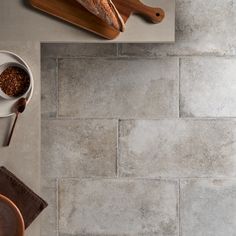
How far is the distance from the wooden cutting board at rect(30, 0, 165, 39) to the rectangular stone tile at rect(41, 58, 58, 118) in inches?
14.4

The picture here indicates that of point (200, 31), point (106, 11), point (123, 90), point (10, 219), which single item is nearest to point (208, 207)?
point (123, 90)

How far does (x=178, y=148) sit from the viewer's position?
1.97m

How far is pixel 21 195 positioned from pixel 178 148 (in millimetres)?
719

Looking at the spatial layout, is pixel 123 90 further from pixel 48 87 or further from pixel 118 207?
pixel 118 207

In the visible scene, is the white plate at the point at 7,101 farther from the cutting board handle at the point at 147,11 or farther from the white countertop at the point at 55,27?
the cutting board handle at the point at 147,11

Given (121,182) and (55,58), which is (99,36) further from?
(121,182)

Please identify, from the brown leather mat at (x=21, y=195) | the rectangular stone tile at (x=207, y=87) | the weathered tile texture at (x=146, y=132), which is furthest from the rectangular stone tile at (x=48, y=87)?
the rectangular stone tile at (x=207, y=87)

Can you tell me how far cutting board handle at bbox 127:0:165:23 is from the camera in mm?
1621

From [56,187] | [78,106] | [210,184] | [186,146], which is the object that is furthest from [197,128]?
[56,187]

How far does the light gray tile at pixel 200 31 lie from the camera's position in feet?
6.35

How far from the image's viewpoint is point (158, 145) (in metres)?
1.97

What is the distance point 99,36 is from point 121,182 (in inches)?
26.2

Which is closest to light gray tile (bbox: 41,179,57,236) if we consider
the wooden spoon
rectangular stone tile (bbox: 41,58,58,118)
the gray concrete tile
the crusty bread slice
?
the gray concrete tile

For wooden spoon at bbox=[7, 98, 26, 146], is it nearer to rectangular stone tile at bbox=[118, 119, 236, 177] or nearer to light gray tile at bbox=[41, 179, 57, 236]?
light gray tile at bbox=[41, 179, 57, 236]
